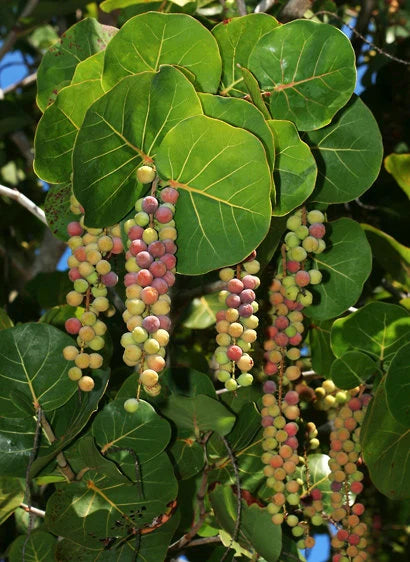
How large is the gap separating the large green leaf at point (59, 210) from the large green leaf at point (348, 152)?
16.9 inches

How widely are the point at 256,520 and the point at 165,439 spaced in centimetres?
30

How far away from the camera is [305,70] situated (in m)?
1.29

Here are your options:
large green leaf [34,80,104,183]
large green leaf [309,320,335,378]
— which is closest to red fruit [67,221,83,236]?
large green leaf [34,80,104,183]

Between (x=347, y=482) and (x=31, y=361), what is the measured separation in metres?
0.63

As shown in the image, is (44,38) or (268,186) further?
(44,38)

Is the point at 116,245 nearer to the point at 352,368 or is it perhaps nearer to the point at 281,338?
the point at 281,338

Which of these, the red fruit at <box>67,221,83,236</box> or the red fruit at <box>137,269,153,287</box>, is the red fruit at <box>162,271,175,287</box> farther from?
the red fruit at <box>67,221,83,236</box>

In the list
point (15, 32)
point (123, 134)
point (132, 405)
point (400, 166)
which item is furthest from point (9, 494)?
point (15, 32)

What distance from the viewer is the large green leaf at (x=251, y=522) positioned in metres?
1.49

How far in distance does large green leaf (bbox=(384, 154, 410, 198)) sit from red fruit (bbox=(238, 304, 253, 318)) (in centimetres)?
82

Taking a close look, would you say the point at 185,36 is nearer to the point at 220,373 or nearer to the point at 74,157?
the point at 74,157

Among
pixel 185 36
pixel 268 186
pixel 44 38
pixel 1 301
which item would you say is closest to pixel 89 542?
pixel 268 186

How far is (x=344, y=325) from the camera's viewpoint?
5.24ft

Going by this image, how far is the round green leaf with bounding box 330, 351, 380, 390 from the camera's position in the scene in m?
1.57
